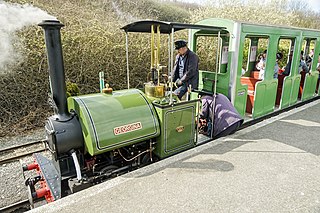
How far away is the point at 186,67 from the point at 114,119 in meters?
2.34

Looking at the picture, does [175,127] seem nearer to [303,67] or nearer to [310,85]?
[303,67]

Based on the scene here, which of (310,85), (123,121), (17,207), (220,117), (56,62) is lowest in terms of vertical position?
(17,207)

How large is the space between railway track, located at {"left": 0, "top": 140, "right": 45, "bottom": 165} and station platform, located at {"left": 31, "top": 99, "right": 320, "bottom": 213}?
250 centimetres

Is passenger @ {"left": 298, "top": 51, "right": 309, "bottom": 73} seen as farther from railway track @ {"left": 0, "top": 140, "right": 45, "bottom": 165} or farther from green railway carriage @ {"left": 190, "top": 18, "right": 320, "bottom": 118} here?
railway track @ {"left": 0, "top": 140, "right": 45, "bottom": 165}

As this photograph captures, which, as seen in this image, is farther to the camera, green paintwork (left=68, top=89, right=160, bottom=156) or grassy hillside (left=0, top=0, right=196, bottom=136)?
grassy hillside (left=0, top=0, right=196, bottom=136)

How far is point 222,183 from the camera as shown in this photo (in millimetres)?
3113

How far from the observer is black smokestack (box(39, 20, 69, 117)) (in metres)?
2.81

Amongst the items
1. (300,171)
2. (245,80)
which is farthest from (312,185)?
(245,80)

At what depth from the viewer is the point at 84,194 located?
2838mm

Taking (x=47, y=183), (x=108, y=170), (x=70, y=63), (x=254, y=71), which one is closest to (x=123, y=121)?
(x=108, y=170)

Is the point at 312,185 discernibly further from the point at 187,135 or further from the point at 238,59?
the point at 238,59

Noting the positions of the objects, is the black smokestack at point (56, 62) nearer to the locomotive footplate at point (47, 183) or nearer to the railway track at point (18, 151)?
the locomotive footplate at point (47, 183)

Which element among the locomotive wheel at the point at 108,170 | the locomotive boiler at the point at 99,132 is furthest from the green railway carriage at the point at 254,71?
the locomotive wheel at the point at 108,170

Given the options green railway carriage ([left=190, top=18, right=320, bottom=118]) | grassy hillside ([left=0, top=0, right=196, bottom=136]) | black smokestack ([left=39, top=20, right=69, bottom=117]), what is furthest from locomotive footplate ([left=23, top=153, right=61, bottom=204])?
green railway carriage ([left=190, top=18, right=320, bottom=118])
